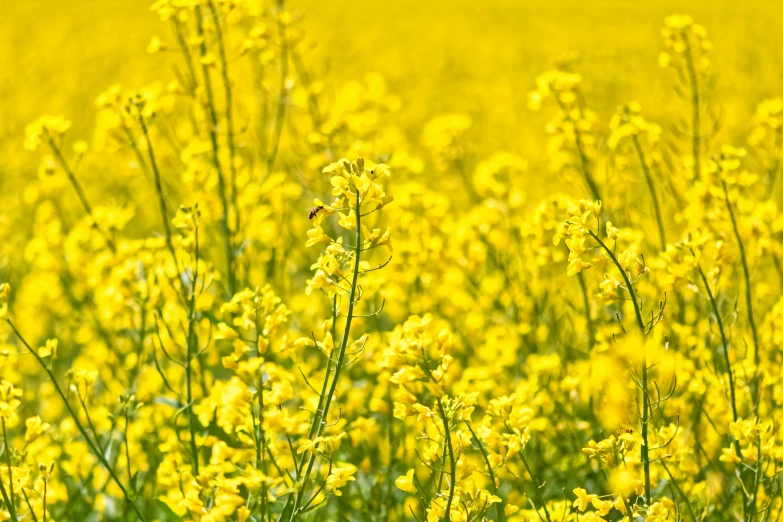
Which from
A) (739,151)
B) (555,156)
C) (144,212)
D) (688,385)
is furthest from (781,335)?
(144,212)

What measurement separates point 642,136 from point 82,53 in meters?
11.1

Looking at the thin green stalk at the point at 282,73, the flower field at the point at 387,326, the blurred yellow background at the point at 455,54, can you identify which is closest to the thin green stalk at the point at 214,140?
the flower field at the point at 387,326

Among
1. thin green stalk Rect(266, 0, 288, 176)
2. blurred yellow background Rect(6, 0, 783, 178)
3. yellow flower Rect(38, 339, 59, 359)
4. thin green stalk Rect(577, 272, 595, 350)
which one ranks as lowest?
thin green stalk Rect(577, 272, 595, 350)

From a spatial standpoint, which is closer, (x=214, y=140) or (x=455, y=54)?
(x=214, y=140)

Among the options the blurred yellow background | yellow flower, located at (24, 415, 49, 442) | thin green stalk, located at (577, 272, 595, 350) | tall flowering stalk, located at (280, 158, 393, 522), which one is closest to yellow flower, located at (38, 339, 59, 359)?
yellow flower, located at (24, 415, 49, 442)

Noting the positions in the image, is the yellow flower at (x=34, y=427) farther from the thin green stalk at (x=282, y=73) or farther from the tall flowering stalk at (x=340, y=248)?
the thin green stalk at (x=282, y=73)

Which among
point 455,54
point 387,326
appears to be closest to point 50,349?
point 387,326

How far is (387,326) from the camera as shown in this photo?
488 cm

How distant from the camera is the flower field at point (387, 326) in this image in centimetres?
219

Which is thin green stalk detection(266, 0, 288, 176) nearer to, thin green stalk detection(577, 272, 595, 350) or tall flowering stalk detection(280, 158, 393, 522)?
thin green stalk detection(577, 272, 595, 350)

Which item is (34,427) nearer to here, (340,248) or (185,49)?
(340,248)

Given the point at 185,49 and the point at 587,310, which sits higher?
the point at 185,49

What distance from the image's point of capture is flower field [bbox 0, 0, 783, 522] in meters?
2.19

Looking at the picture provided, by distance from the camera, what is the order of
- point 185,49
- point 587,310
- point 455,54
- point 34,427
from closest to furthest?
1. point 34,427
2. point 587,310
3. point 185,49
4. point 455,54
